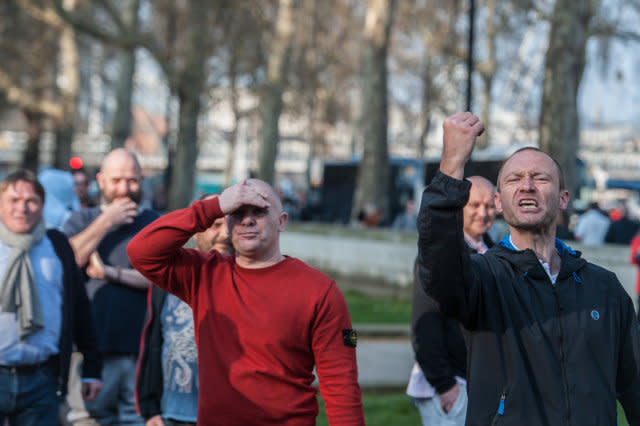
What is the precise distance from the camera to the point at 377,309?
14.6m

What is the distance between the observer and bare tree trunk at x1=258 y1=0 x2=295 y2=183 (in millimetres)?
24031

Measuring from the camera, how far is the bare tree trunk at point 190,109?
864 inches

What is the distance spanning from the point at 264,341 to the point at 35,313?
2.02m

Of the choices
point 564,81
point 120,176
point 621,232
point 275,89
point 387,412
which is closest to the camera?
point 120,176

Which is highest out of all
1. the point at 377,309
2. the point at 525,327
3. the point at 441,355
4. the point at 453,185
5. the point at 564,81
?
the point at 564,81

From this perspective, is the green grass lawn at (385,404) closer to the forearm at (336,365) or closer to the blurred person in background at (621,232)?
the forearm at (336,365)

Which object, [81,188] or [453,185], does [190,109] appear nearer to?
[81,188]

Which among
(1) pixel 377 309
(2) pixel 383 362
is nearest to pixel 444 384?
(2) pixel 383 362

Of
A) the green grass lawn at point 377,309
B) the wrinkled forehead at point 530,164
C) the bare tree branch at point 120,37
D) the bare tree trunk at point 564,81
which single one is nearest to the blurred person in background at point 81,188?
the green grass lawn at point 377,309

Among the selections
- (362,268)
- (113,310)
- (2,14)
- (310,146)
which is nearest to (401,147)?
(310,146)

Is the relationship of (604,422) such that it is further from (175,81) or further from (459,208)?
(175,81)

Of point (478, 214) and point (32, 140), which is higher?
point (32, 140)

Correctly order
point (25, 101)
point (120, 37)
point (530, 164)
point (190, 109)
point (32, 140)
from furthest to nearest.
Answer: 1. point (32, 140)
2. point (25, 101)
3. point (190, 109)
4. point (120, 37)
5. point (530, 164)

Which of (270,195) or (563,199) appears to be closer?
(563,199)
